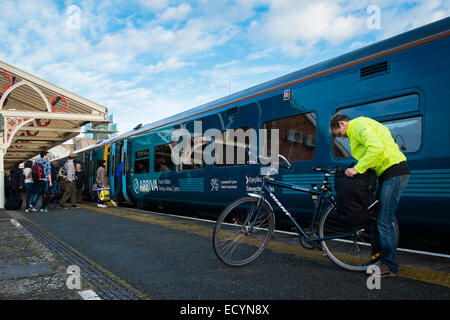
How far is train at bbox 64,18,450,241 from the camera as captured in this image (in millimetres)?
3984

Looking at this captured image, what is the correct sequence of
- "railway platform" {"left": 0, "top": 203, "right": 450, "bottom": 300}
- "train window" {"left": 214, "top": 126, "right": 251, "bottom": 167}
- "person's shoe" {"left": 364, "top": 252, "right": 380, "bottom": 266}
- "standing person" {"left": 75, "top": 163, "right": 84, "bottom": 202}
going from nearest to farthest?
"railway platform" {"left": 0, "top": 203, "right": 450, "bottom": 300} → "person's shoe" {"left": 364, "top": 252, "right": 380, "bottom": 266} → "train window" {"left": 214, "top": 126, "right": 251, "bottom": 167} → "standing person" {"left": 75, "top": 163, "right": 84, "bottom": 202}

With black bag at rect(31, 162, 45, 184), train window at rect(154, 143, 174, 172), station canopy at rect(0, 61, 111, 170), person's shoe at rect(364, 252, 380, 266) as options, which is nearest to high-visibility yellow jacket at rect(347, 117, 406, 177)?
person's shoe at rect(364, 252, 380, 266)

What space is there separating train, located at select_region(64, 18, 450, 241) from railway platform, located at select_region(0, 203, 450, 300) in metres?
0.68

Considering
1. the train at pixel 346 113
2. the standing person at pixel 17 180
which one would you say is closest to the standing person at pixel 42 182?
the train at pixel 346 113

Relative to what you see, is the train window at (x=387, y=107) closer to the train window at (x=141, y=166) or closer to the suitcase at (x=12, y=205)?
the train window at (x=141, y=166)

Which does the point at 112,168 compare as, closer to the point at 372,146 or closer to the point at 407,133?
the point at 407,133

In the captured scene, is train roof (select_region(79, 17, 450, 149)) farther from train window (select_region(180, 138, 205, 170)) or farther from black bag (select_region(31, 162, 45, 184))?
black bag (select_region(31, 162, 45, 184))

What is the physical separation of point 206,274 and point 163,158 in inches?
266

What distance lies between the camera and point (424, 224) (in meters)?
4.10

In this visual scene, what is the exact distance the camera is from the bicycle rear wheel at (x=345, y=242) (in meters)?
3.34

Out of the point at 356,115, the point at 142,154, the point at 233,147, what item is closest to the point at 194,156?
the point at 233,147

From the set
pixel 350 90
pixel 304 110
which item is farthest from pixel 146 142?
pixel 350 90

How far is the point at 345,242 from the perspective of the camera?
3.47 m
